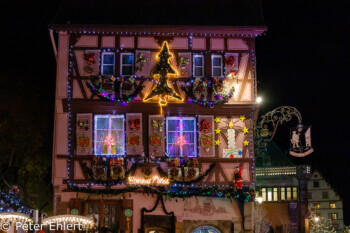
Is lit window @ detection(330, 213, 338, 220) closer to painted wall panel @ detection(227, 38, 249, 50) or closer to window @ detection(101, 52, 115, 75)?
painted wall panel @ detection(227, 38, 249, 50)

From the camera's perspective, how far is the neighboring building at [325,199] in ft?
238

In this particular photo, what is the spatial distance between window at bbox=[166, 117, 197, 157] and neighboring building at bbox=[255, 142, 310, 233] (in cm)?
2872

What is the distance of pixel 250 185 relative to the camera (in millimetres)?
26250

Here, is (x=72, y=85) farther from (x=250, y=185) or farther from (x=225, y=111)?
(x=250, y=185)

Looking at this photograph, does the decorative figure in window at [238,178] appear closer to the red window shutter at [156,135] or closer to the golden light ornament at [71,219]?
the red window shutter at [156,135]

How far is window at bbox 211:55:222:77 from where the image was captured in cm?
2703

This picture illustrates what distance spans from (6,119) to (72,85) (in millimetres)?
7391

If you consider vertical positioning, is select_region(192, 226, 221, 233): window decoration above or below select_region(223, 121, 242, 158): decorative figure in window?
below

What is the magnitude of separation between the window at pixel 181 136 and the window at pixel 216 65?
7.06 ft

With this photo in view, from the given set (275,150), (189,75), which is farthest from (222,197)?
(275,150)

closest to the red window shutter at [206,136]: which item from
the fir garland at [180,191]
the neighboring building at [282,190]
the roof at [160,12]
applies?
the fir garland at [180,191]

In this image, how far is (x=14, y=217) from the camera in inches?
781

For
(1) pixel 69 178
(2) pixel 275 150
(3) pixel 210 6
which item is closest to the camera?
(1) pixel 69 178

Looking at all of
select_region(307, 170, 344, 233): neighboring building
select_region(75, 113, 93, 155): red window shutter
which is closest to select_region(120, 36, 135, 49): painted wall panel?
select_region(75, 113, 93, 155): red window shutter
